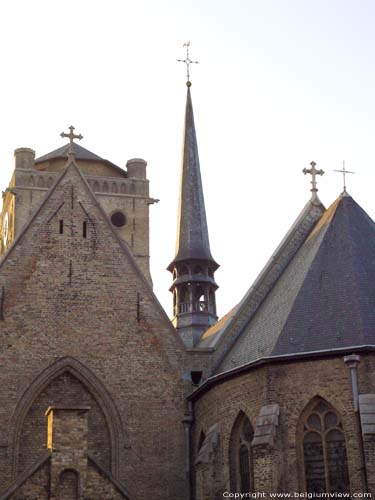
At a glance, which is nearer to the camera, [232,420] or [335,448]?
[335,448]

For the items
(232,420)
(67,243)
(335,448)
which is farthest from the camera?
(67,243)

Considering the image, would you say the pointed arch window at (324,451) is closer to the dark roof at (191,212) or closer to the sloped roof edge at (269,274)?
the sloped roof edge at (269,274)

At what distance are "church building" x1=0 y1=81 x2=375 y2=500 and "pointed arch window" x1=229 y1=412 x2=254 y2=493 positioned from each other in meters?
0.04

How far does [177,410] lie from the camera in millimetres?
26203

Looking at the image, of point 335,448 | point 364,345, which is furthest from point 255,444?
point 364,345

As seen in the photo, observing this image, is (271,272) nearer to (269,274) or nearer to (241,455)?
(269,274)

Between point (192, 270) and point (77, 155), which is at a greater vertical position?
point (77, 155)

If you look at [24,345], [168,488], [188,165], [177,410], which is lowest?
[168,488]

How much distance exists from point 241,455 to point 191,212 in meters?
18.0

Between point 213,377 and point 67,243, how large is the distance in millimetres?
6103

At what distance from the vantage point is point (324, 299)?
77.6 feet

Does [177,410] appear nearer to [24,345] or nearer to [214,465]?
[214,465]

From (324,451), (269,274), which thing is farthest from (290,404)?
(269,274)

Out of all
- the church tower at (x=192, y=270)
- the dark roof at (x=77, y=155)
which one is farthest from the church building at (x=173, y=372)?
the dark roof at (x=77, y=155)
